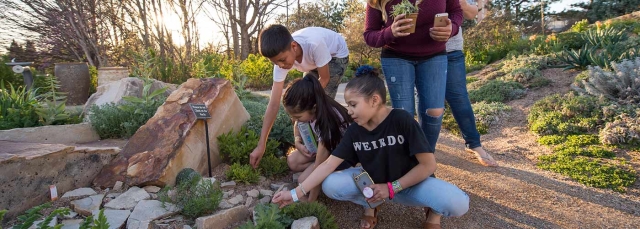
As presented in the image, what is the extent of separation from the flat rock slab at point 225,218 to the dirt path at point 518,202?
50cm

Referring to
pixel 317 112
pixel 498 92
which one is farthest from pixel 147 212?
pixel 498 92

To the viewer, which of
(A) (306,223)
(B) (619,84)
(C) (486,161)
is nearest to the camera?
(A) (306,223)

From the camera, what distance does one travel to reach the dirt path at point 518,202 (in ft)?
7.11

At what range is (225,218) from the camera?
→ 2.01 metres

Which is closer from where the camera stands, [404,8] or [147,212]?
[147,212]

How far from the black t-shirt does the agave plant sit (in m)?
0.56

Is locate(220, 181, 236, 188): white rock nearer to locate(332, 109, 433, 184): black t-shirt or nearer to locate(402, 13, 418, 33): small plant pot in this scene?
locate(332, 109, 433, 184): black t-shirt

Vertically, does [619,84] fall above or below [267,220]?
above

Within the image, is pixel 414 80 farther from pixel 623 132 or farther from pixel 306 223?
pixel 623 132

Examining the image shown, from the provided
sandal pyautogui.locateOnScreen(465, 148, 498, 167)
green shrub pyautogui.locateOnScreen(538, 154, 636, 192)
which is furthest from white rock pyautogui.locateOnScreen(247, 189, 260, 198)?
green shrub pyautogui.locateOnScreen(538, 154, 636, 192)

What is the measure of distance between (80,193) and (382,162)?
1680 mm

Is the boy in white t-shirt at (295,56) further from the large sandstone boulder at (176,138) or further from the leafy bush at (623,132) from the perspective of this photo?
the leafy bush at (623,132)

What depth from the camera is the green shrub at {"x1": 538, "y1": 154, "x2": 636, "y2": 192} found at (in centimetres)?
265

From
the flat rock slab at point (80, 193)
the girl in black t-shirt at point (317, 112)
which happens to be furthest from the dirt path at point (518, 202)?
the flat rock slab at point (80, 193)
